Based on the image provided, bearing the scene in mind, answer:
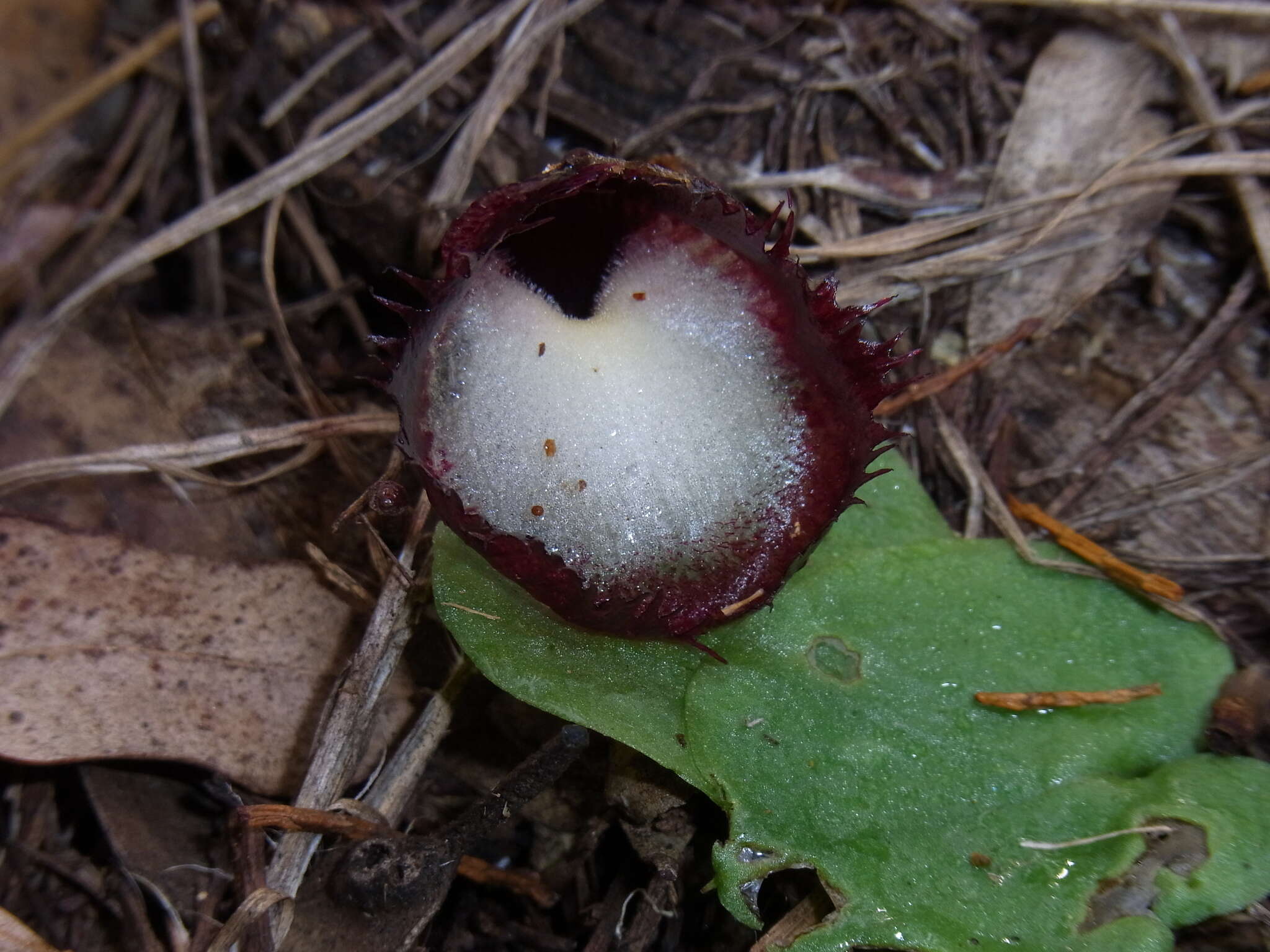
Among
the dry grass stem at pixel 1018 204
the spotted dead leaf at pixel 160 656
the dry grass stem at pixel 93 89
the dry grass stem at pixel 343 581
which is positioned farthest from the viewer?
the dry grass stem at pixel 93 89

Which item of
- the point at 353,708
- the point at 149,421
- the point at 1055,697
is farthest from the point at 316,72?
the point at 1055,697

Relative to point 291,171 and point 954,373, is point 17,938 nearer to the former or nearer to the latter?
point 291,171

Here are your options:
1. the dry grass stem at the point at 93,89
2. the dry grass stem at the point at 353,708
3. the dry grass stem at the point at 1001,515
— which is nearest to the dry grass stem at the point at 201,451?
the dry grass stem at the point at 353,708

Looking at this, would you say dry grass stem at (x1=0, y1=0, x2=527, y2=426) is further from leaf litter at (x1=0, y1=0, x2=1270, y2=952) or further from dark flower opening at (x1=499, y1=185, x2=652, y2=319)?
dark flower opening at (x1=499, y1=185, x2=652, y2=319)

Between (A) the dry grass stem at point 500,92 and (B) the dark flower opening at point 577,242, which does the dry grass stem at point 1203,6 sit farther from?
(B) the dark flower opening at point 577,242

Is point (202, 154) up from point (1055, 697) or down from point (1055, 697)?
up

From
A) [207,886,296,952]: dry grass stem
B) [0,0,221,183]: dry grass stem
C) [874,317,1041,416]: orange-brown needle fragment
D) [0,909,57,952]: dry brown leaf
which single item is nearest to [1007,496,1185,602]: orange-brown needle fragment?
[874,317,1041,416]: orange-brown needle fragment
